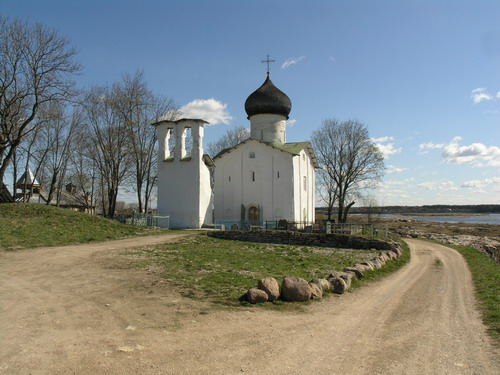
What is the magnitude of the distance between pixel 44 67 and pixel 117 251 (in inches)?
562

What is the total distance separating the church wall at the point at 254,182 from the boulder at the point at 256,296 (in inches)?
875

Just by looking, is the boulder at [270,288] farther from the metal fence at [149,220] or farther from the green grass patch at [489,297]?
the metal fence at [149,220]

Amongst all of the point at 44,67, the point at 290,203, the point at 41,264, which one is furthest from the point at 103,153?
the point at 41,264

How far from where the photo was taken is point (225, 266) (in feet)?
38.2

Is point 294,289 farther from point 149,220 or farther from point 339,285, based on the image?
point 149,220

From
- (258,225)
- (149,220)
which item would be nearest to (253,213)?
(258,225)

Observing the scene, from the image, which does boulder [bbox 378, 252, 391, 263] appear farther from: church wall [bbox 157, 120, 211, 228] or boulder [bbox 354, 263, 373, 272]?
church wall [bbox 157, 120, 211, 228]

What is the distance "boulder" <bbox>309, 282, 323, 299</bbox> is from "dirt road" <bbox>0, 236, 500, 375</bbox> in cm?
27

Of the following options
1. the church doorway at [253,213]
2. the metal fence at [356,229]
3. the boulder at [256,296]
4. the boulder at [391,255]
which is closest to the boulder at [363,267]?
the boulder at [391,255]

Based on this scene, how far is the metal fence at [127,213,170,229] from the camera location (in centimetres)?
2657

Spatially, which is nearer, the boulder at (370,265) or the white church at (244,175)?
the boulder at (370,265)

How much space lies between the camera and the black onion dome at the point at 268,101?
32.8 metres

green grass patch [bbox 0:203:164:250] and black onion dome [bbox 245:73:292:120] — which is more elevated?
black onion dome [bbox 245:73:292:120]

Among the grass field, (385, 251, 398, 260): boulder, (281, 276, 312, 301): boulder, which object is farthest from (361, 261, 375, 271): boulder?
(281, 276, 312, 301): boulder
